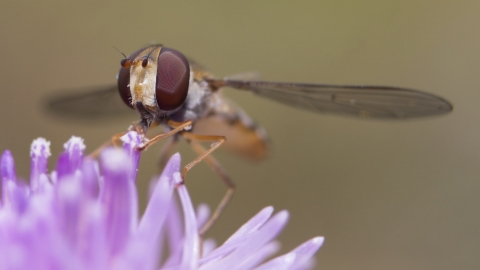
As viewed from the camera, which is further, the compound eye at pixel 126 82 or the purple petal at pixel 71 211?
the compound eye at pixel 126 82

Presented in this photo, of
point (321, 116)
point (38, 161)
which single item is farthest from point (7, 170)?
point (321, 116)

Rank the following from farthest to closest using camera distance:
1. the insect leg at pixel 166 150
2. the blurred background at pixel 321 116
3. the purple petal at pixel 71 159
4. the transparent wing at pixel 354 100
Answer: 1. the blurred background at pixel 321 116
2. the insect leg at pixel 166 150
3. the transparent wing at pixel 354 100
4. the purple petal at pixel 71 159

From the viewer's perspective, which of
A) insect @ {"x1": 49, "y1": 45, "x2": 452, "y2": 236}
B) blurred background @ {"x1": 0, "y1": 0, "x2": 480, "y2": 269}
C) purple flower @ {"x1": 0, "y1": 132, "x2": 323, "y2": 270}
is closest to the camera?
purple flower @ {"x1": 0, "y1": 132, "x2": 323, "y2": 270}

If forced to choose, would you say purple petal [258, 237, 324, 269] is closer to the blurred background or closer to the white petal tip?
the white petal tip

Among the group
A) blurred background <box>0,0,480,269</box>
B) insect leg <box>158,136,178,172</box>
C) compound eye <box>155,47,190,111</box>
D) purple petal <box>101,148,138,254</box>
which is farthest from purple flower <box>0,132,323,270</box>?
blurred background <box>0,0,480,269</box>

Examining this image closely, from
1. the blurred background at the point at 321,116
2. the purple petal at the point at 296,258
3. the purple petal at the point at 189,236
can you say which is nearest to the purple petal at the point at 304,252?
the purple petal at the point at 296,258

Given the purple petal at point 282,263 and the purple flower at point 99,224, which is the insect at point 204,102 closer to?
the purple flower at point 99,224

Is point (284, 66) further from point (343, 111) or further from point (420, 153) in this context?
point (343, 111)

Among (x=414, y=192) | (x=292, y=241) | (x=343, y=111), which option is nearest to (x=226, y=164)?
(x=292, y=241)
